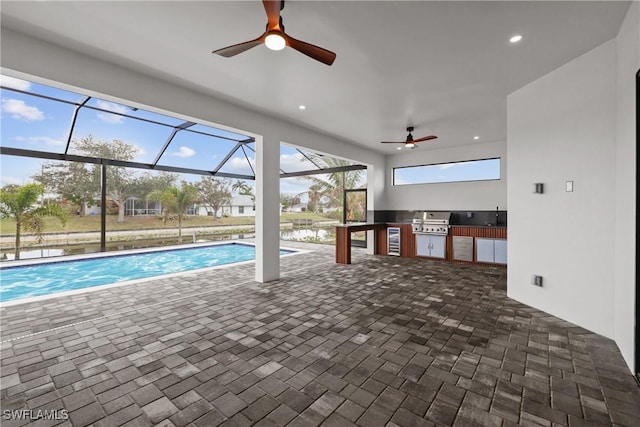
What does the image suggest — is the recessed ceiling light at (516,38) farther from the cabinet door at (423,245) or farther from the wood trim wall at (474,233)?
the cabinet door at (423,245)

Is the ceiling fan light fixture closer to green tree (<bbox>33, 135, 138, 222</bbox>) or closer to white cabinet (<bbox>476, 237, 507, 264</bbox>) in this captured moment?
white cabinet (<bbox>476, 237, 507, 264</bbox>)

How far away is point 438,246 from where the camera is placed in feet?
22.2

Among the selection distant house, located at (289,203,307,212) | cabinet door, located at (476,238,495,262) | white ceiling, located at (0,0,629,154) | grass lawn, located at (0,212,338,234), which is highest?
white ceiling, located at (0,0,629,154)

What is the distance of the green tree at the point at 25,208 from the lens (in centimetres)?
600

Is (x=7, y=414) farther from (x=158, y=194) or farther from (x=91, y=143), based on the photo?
(x=158, y=194)

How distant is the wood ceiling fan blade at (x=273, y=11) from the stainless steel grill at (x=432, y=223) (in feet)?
19.8

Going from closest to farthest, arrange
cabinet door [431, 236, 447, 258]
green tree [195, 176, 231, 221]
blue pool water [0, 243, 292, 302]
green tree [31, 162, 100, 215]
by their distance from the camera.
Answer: blue pool water [0, 243, 292, 302] → green tree [31, 162, 100, 215] → cabinet door [431, 236, 447, 258] → green tree [195, 176, 231, 221]

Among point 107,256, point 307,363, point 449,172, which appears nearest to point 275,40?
point 307,363

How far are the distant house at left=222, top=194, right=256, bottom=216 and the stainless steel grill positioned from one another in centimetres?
A: 653

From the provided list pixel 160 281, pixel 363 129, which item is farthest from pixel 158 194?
pixel 363 129

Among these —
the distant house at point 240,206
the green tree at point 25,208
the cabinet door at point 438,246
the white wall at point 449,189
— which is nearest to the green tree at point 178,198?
the distant house at point 240,206

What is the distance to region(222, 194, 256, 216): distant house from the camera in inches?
425

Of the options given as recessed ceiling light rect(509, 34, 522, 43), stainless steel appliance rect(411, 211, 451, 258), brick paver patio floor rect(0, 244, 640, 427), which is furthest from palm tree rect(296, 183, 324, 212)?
recessed ceiling light rect(509, 34, 522, 43)

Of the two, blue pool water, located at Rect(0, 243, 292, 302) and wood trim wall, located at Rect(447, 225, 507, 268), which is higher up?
wood trim wall, located at Rect(447, 225, 507, 268)
